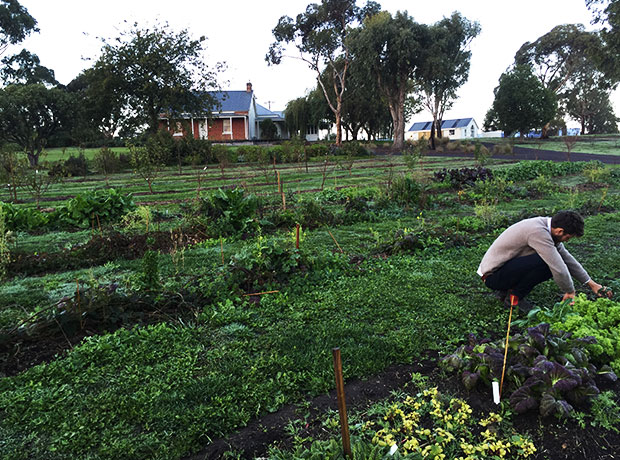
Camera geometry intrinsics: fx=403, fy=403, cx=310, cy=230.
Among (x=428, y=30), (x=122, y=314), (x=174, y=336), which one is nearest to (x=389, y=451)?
(x=174, y=336)

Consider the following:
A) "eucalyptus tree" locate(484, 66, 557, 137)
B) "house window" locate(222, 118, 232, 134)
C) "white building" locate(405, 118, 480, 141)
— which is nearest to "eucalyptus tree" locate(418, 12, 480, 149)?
"eucalyptus tree" locate(484, 66, 557, 137)

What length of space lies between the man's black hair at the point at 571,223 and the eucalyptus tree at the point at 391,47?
90.1 feet

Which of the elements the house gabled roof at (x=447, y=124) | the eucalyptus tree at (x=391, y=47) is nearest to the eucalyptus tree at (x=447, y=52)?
the eucalyptus tree at (x=391, y=47)

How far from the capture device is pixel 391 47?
28.2 metres

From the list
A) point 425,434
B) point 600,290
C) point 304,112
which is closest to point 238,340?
point 425,434

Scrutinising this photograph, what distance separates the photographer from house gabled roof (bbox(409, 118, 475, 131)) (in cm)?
8231

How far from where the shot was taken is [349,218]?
295 inches

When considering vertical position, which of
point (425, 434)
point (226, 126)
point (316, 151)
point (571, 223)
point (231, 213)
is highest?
point (226, 126)

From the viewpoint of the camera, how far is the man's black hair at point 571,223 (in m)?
3.09

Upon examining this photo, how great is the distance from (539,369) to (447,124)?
304 feet

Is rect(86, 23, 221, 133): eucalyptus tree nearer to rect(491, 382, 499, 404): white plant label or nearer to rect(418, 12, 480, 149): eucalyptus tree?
rect(418, 12, 480, 149): eucalyptus tree

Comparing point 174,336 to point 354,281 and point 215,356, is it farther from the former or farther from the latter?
point 354,281

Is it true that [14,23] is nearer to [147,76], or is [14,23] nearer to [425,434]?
[147,76]

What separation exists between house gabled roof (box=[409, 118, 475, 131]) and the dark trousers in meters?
86.4
